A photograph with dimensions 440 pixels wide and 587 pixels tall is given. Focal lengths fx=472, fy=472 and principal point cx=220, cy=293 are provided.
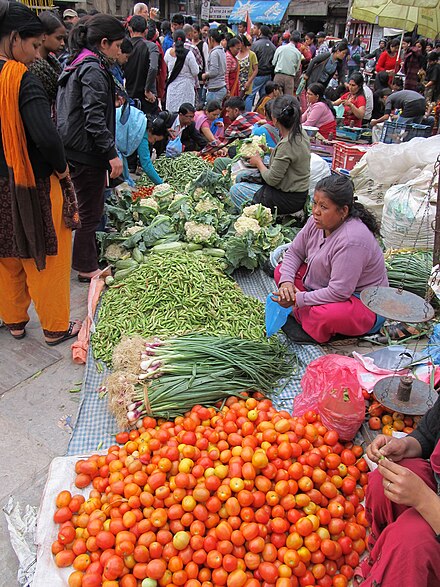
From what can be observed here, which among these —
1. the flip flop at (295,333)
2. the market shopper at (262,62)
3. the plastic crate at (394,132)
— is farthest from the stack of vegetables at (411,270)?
the market shopper at (262,62)

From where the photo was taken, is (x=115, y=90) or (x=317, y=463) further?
(x=115, y=90)

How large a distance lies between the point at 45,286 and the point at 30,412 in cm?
82

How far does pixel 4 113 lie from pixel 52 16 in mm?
1588

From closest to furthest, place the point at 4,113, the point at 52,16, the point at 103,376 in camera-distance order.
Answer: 1. the point at 4,113
2. the point at 103,376
3. the point at 52,16

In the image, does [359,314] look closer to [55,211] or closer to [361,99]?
[55,211]

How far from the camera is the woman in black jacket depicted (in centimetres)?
339

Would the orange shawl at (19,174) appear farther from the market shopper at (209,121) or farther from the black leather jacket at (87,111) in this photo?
the market shopper at (209,121)

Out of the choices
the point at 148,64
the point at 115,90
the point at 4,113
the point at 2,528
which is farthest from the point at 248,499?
the point at 148,64

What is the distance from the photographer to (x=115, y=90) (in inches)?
147

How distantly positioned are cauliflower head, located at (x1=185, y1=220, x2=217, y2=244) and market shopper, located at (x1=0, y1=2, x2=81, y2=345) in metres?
1.30

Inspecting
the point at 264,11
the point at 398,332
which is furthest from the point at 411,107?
the point at 264,11

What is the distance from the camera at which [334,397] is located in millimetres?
2357

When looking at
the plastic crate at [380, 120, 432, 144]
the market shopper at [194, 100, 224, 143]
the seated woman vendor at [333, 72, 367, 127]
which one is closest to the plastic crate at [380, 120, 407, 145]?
the plastic crate at [380, 120, 432, 144]

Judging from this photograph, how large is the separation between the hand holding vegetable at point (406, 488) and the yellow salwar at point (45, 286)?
2406 millimetres
